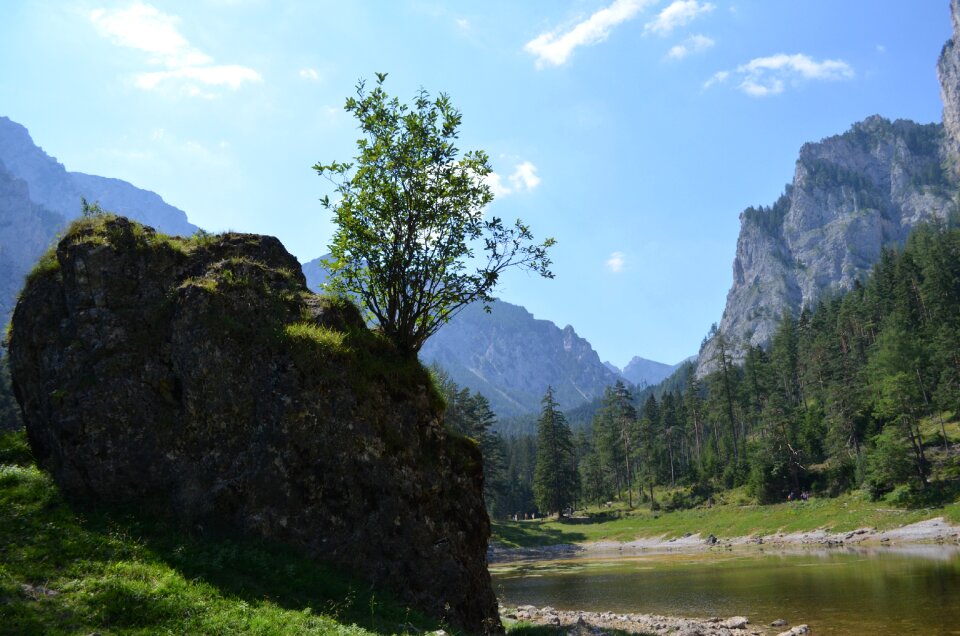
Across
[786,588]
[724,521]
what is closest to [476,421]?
[724,521]

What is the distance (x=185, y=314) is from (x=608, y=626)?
22.7 meters

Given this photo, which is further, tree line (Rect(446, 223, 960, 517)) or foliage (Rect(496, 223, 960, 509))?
tree line (Rect(446, 223, 960, 517))

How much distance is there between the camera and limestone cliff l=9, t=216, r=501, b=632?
1405cm

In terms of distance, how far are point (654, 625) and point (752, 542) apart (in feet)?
161

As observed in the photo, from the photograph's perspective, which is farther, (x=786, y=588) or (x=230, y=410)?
(x=786, y=588)

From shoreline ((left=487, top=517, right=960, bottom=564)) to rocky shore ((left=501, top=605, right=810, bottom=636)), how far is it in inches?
1370

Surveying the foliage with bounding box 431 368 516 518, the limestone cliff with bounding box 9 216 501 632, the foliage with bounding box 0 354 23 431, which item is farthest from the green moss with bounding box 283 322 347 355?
the foliage with bounding box 0 354 23 431

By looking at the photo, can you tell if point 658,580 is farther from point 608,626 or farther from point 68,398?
point 68,398

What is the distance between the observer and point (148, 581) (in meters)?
11.1

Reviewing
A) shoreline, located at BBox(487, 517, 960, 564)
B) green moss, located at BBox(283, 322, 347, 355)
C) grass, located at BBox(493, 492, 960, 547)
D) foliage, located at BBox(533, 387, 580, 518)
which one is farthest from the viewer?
foliage, located at BBox(533, 387, 580, 518)

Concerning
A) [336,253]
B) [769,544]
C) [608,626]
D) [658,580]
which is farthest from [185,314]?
A: [769,544]

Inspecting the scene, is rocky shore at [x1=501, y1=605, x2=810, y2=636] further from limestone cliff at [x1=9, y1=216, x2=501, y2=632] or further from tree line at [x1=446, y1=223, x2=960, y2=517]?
tree line at [x1=446, y1=223, x2=960, y2=517]

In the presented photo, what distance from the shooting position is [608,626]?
2639cm

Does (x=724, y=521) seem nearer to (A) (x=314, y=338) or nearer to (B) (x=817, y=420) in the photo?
(B) (x=817, y=420)
